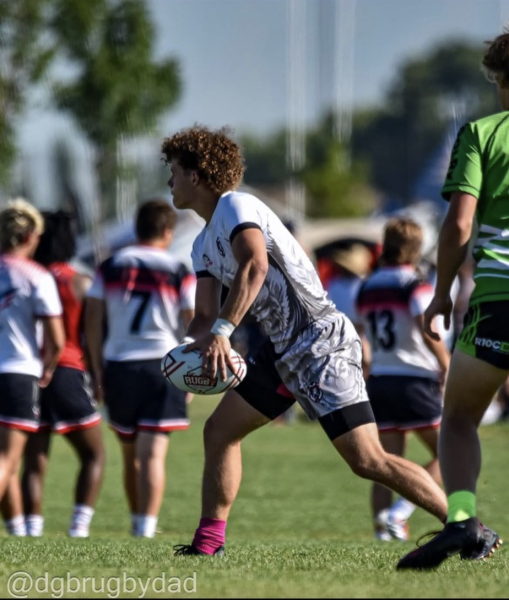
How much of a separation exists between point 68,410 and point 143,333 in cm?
72

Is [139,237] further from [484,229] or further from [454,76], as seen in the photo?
[454,76]

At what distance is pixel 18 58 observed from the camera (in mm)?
23844

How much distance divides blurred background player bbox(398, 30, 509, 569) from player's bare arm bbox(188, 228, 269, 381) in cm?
73

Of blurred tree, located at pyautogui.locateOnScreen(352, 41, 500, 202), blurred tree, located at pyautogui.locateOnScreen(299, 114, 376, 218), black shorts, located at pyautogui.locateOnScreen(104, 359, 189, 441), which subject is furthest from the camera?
blurred tree, located at pyautogui.locateOnScreen(352, 41, 500, 202)

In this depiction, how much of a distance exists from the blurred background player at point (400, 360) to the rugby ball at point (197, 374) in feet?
11.5

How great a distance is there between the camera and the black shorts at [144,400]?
8.51 metres

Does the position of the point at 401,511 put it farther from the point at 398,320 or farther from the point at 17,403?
the point at 17,403

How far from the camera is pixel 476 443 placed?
4.92 metres

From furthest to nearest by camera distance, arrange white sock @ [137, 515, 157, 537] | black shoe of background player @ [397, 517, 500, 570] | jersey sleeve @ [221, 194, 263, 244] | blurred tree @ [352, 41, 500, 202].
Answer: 1. blurred tree @ [352, 41, 500, 202]
2. white sock @ [137, 515, 157, 537]
3. jersey sleeve @ [221, 194, 263, 244]
4. black shoe of background player @ [397, 517, 500, 570]

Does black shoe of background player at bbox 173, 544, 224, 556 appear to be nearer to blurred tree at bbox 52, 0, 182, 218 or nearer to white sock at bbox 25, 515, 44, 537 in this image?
white sock at bbox 25, 515, 44, 537

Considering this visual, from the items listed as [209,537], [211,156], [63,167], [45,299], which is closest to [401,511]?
[45,299]

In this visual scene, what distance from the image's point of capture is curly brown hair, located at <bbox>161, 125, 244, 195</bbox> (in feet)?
18.9

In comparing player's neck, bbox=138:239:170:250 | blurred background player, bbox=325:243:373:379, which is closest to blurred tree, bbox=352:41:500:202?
blurred background player, bbox=325:243:373:379

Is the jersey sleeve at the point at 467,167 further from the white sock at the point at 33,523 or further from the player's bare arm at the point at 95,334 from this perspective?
the white sock at the point at 33,523
